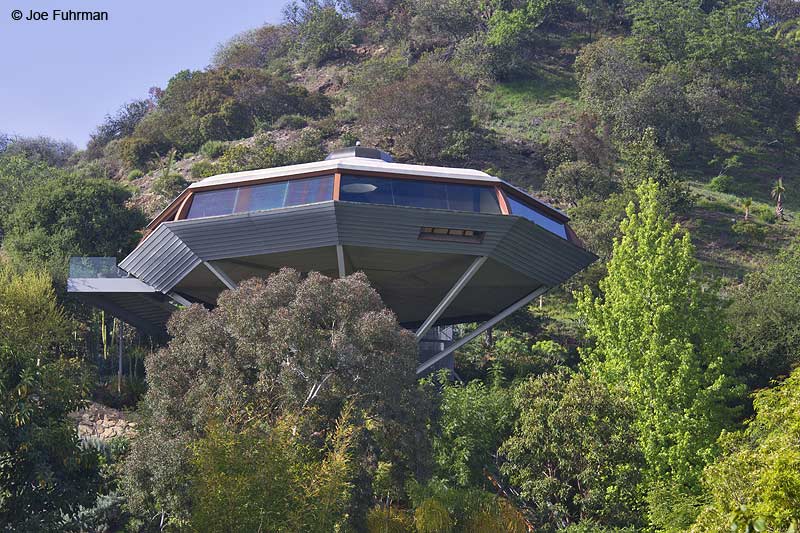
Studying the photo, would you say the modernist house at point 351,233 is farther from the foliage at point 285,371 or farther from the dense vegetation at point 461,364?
the foliage at point 285,371

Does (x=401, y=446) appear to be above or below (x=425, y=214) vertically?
below

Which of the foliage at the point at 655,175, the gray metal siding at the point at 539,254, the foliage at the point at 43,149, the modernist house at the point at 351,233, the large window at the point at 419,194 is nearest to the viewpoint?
the modernist house at the point at 351,233

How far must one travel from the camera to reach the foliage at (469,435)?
30672mm

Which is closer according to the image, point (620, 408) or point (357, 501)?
point (357, 501)

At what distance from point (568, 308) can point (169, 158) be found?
39.8 metres

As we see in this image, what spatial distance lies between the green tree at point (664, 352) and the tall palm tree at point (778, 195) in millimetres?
33287

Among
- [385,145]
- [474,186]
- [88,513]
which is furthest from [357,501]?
[385,145]

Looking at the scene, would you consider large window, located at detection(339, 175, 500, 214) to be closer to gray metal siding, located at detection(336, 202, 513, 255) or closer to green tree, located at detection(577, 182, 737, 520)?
gray metal siding, located at detection(336, 202, 513, 255)

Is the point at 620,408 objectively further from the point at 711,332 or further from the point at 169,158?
the point at 169,158

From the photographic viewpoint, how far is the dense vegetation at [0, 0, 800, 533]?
22891 millimetres

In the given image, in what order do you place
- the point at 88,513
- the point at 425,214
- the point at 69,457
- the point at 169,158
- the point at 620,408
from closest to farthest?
Answer: the point at 69,457, the point at 88,513, the point at 620,408, the point at 425,214, the point at 169,158

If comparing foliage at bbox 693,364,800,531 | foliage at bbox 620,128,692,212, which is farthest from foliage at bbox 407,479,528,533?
foliage at bbox 620,128,692,212

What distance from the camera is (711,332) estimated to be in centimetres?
3419

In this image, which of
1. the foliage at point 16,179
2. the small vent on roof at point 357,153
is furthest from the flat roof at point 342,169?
the foliage at point 16,179
